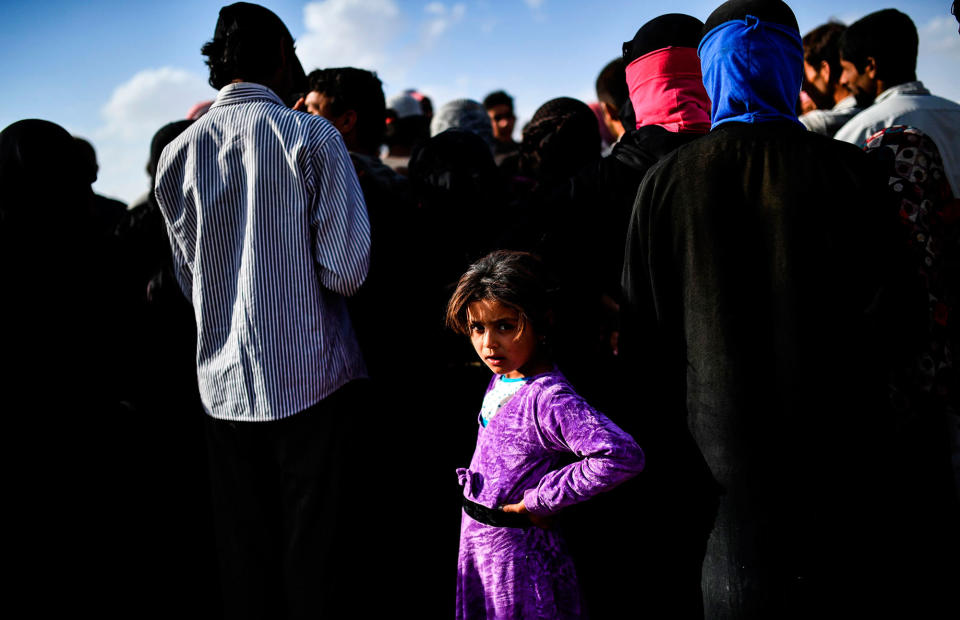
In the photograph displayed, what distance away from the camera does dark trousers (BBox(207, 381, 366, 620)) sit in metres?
2.06

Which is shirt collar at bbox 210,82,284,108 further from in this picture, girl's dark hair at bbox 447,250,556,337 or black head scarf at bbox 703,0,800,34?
black head scarf at bbox 703,0,800,34

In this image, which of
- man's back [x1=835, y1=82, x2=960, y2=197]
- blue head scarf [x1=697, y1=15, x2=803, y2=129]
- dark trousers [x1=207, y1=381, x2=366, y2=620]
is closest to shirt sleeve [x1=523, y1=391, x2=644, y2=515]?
dark trousers [x1=207, y1=381, x2=366, y2=620]

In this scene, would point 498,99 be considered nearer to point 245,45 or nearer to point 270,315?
point 245,45

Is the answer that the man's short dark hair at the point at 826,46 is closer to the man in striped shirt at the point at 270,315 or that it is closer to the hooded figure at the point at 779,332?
the hooded figure at the point at 779,332

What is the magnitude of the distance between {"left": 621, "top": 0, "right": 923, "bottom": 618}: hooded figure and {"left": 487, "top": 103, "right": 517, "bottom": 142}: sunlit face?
13.7 ft

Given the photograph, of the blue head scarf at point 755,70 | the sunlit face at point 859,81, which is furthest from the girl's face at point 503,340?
the sunlit face at point 859,81

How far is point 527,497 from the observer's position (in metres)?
1.79

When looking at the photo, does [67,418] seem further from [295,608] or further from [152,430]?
[295,608]

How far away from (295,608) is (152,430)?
1.11 meters

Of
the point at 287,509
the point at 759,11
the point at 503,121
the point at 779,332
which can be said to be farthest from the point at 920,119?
the point at 503,121

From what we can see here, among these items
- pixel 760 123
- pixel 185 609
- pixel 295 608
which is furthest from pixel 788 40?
pixel 185 609

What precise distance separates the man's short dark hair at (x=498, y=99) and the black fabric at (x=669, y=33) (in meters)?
3.85

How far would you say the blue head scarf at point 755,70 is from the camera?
5.81 feet

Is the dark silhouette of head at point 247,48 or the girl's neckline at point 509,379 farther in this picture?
the dark silhouette of head at point 247,48
